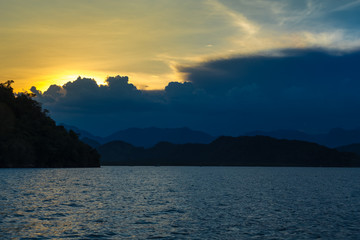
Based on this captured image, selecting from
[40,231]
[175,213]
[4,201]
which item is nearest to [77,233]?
[40,231]

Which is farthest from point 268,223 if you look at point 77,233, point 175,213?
point 77,233

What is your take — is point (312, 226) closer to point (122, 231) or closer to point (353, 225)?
point (353, 225)

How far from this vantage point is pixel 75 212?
54125 millimetres

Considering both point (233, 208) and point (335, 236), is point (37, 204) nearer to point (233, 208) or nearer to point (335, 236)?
point (233, 208)

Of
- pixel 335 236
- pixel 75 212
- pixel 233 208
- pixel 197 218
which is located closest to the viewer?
pixel 335 236

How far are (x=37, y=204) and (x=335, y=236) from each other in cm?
4556

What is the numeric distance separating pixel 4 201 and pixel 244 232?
43.3 metres

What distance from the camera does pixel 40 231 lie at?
39625mm

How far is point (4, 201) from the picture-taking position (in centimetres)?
6419

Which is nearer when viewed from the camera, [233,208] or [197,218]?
[197,218]

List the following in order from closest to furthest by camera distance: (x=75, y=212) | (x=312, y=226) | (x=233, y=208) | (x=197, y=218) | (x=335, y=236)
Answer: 1. (x=335, y=236)
2. (x=312, y=226)
3. (x=197, y=218)
4. (x=75, y=212)
5. (x=233, y=208)

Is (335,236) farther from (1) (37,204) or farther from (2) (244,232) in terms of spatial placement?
(1) (37,204)

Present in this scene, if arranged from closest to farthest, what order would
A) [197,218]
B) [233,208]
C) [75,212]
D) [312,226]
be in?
[312,226] → [197,218] → [75,212] → [233,208]

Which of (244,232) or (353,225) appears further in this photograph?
(353,225)
